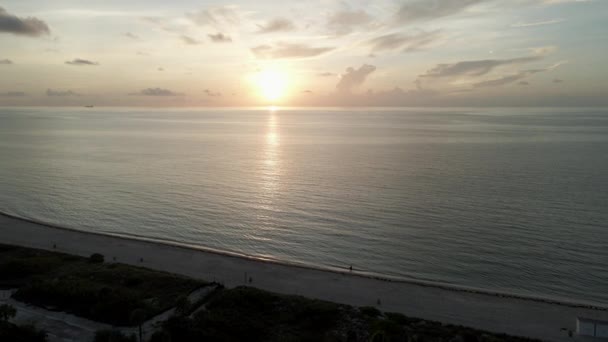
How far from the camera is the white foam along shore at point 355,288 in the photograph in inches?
1330

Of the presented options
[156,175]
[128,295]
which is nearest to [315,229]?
[128,295]

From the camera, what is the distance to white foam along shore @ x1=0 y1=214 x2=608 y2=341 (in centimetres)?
3378

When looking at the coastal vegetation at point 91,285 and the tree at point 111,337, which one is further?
the coastal vegetation at point 91,285

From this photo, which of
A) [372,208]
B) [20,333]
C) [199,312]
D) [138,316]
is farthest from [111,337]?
[372,208]

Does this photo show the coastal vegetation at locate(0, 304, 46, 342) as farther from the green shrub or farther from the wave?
the wave

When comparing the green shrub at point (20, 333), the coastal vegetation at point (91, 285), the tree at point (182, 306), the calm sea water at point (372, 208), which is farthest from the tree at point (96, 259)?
the green shrub at point (20, 333)

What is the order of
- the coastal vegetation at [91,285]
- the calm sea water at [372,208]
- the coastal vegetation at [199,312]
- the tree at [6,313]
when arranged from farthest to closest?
the calm sea water at [372,208] < the coastal vegetation at [91,285] < the coastal vegetation at [199,312] < the tree at [6,313]

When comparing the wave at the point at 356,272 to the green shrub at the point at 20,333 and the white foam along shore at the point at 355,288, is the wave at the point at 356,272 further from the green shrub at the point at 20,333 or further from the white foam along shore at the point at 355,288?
the green shrub at the point at 20,333

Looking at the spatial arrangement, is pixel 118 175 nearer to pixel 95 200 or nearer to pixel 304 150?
pixel 95 200

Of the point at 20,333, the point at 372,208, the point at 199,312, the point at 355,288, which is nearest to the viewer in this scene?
the point at 20,333

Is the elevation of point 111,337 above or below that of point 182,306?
above

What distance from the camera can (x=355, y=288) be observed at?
39.7m

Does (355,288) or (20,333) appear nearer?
(20,333)

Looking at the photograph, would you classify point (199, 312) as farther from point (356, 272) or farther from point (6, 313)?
point (356, 272)
